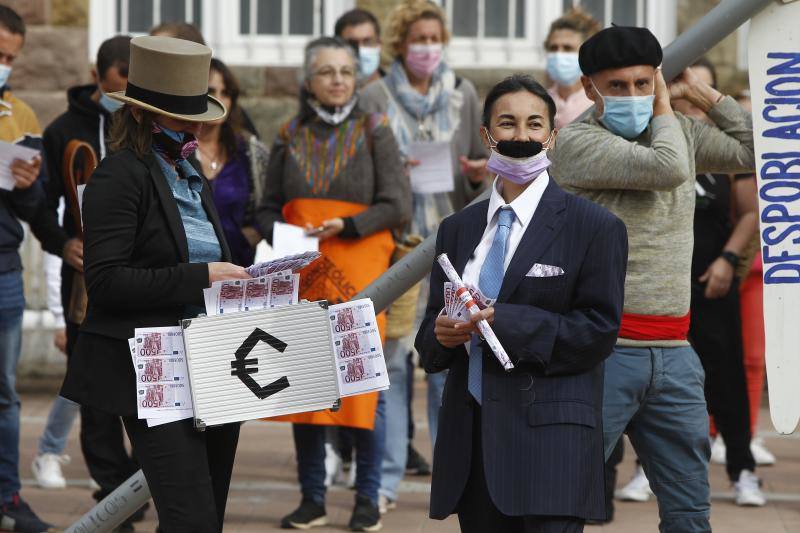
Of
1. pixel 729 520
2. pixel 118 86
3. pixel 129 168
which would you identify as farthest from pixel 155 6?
pixel 129 168

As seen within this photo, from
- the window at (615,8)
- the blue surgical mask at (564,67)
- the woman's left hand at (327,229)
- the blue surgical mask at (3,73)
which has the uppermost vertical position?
the window at (615,8)

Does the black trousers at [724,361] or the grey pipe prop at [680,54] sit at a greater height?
the grey pipe prop at [680,54]

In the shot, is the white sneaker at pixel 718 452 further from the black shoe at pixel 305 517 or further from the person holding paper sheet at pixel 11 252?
the person holding paper sheet at pixel 11 252

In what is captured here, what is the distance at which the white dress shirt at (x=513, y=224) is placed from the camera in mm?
4156

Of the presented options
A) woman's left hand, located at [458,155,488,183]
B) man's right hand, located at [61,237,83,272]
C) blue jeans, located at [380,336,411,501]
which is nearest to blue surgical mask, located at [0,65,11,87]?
man's right hand, located at [61,237,83,272]

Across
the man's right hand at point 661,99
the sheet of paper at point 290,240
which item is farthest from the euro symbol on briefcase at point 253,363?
the sheet of paper at point 290,240

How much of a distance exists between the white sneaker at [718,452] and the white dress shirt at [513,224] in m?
4.52

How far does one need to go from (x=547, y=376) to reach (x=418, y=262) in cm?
109

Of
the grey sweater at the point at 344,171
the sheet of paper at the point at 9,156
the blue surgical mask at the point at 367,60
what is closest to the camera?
the sheet of paper at the point at 9,156

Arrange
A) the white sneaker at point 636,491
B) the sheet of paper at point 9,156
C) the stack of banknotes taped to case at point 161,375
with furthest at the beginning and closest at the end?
1. the white sneaker at point 636,491
2. the sheet of paper at point 9,156
3. the stack of banknotes taped to case at point 161,375

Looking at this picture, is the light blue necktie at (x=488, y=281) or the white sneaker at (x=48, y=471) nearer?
the light blue necktie at (x=488, y=281)

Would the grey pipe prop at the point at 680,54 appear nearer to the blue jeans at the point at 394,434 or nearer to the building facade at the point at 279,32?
the blue jeans at the point at 394,434

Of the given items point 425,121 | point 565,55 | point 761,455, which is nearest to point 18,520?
point 425,121

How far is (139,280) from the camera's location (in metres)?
4.24
